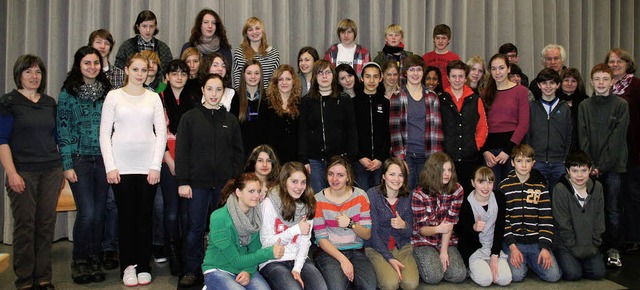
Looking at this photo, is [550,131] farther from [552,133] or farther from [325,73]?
[325,73]

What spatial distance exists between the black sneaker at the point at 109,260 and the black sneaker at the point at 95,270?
122mm

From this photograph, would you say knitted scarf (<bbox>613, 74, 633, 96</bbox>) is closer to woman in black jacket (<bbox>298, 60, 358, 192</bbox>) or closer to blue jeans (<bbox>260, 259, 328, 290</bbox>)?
woman in black jacket (<bbox>298, 60, 358, 192</bbox>)

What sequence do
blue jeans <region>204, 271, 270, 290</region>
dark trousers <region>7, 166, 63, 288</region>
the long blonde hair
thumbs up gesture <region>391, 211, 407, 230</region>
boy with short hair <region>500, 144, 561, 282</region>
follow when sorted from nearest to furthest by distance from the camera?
blue jeans <region>204, 271, 270, 290</region>
dark trousers <region>7, 166, 63, 288</region>
thumbs up gesture <region>391, 211, 407, 230</region>
boy with short hair <region>500, 144, 561, 282</region>
the long blonde hair

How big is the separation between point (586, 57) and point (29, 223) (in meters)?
5.85

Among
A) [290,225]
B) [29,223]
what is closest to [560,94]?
[290,225]

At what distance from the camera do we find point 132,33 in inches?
205

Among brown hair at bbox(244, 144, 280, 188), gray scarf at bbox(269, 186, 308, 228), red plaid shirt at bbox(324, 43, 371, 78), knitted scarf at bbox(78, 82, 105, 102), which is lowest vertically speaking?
gray scarf at bbox(269, 186, 308, 228)

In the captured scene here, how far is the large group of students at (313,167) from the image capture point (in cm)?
341

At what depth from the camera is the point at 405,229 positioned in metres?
3.85

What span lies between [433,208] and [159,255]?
2.04 metres

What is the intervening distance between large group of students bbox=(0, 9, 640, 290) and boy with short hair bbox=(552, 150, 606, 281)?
0.01m

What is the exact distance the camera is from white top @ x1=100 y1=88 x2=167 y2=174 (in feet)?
11.6

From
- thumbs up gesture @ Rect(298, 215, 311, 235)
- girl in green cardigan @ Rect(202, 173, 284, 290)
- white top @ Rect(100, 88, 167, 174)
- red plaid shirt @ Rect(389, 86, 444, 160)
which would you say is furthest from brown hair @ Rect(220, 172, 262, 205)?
red plaid shirt @ Rect(389, 86, 444, 160)

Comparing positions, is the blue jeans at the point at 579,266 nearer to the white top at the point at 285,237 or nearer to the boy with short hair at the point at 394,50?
the white top at the point at 285,237
